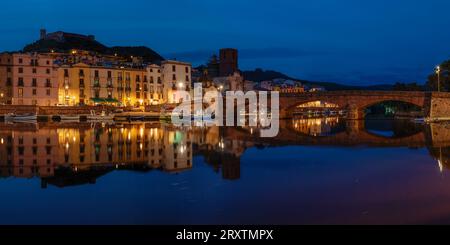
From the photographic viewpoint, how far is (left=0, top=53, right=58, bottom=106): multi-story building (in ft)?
232

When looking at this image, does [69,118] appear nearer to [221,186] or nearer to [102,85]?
[102,85]

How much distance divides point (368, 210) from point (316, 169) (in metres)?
7.54

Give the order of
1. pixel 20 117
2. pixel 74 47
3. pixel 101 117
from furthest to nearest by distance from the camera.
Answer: pixel 74 47 → pixel 101 117 → pixel 20 117

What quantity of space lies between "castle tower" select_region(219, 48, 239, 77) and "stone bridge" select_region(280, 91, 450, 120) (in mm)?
47107

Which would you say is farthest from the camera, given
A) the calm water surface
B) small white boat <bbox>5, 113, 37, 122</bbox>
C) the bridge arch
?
small white boat <bbox>5, 113, 37, 122</bbox>

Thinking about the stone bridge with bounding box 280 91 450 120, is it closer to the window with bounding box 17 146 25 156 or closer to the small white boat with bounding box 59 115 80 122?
the small white boat with bounding box 59 115 80 122

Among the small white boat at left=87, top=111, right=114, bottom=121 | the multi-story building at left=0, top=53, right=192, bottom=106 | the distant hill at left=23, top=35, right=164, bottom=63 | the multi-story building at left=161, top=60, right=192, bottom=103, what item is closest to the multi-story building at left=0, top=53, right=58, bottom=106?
the multi-story building at left=0, top=53, right=192, bottom=106

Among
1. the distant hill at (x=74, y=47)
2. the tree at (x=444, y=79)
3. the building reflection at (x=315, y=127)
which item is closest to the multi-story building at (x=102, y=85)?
the distant hill at (x=74, y=47)

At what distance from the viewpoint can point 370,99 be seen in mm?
65250

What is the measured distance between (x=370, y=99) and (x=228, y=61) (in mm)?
56045

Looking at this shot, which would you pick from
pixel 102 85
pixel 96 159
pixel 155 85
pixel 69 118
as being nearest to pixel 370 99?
pixel 155 85

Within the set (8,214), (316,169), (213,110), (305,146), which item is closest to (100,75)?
(213,110)

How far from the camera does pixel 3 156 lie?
74.4 feet
